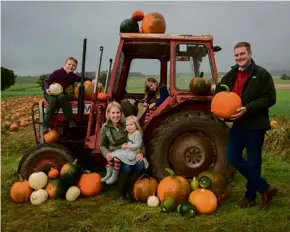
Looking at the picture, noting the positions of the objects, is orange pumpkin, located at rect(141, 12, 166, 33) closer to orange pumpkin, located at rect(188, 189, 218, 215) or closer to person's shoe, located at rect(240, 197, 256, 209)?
orange pumpkin, located at rect(188, 189, 218, 215)

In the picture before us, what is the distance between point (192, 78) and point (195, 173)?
4.41ft

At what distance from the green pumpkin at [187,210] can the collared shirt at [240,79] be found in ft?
4.69

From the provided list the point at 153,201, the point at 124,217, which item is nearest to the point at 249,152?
the point at 153,201

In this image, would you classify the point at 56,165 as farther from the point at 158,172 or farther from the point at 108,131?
the point at 158,172

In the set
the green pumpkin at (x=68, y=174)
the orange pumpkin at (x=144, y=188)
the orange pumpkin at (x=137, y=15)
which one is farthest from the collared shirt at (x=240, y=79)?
the green pumpkin at (x=68, y=174)

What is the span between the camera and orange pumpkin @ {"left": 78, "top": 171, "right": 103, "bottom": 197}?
4840 mm

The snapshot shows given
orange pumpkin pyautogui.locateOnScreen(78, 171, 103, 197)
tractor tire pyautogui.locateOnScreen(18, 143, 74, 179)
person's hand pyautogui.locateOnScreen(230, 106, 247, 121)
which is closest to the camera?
person's hand pyautogui.locateOnScreen(230, 106, 247, 121)

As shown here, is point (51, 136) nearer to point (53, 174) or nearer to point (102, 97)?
point (53, 174)

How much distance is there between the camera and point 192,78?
5129mm

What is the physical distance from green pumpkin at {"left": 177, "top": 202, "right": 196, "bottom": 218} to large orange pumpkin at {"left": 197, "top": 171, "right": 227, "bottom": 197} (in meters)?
0.47

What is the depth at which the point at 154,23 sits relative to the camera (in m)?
5.17

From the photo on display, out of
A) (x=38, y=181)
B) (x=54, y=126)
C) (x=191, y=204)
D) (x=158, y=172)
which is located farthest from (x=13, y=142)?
(x=191, y=204)

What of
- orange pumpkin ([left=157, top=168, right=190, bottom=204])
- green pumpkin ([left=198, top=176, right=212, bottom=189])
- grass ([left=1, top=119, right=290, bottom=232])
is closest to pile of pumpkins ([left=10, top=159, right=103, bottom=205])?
grass ([left=1, top=119, right=290, bottom=232])

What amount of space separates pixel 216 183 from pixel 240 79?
1342 millimetres
